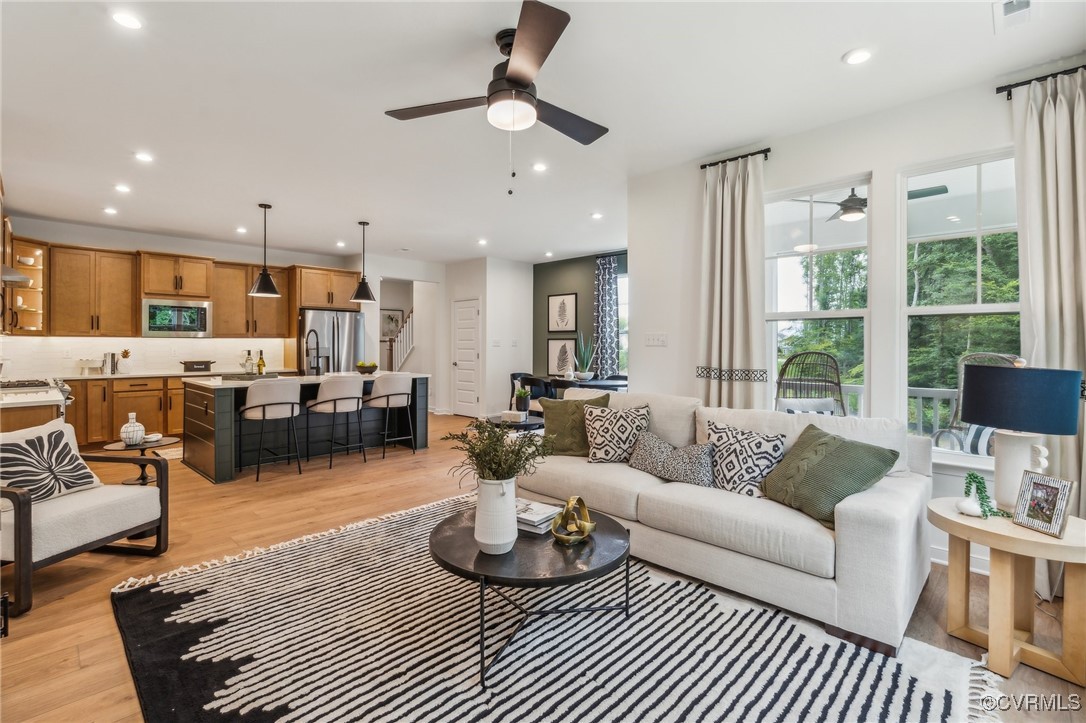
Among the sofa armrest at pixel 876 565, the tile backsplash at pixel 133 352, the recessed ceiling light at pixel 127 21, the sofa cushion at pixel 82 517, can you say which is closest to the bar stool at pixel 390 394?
the sofa cushion at pixel 82 517

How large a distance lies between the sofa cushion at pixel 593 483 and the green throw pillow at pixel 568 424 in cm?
11

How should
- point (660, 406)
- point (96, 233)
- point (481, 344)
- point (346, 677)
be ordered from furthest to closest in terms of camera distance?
point (481, 344)
point (96, 233)
point (660, 406)
point (346, 677)

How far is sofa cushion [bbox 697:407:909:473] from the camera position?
8.70ft

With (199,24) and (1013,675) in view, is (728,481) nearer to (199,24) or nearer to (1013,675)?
(1013,675)

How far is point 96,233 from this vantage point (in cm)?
→ 634

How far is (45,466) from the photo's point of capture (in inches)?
108

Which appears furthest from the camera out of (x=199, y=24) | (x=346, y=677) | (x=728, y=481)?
(x=728, y=481)

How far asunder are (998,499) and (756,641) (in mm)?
1247

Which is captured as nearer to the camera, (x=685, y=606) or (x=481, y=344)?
(x=685, y=606)

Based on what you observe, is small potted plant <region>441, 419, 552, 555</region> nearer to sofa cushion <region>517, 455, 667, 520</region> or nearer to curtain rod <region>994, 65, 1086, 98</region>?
sofa cushion <region>517, 455, 667, 520</region>

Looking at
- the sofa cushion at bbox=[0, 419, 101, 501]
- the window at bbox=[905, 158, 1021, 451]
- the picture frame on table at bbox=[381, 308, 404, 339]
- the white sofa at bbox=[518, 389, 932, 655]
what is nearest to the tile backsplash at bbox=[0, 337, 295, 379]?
the picture frame on table at bbox=[381, 308, 404, 339]

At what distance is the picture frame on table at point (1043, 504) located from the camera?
1.95m

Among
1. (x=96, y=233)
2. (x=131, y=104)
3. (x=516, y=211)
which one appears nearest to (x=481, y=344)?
(x=516, y=211)

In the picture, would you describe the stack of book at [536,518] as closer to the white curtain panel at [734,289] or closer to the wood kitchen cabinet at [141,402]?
the white curtain panel at [734,289]
